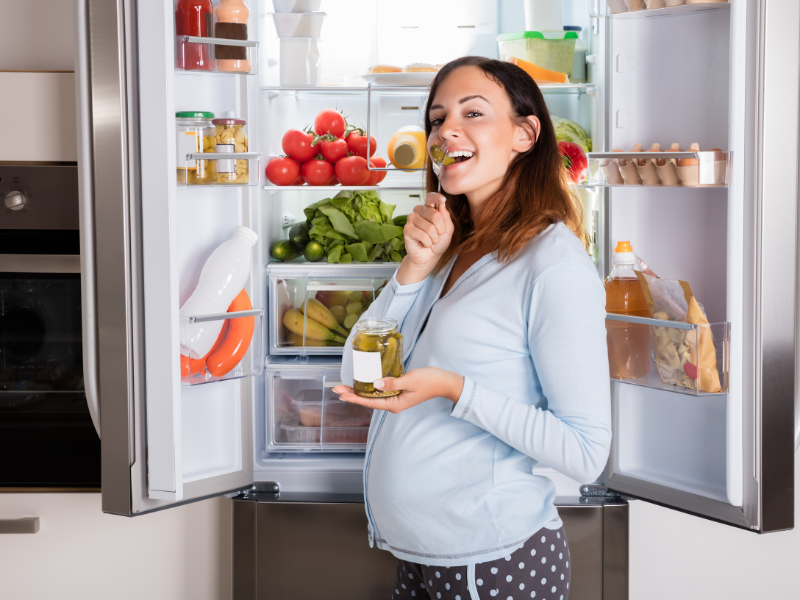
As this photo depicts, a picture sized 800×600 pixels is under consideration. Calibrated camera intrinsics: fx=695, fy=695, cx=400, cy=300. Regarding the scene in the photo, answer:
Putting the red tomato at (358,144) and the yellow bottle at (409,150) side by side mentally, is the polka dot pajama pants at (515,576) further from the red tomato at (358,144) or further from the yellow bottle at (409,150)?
the red tomato at (358,144)

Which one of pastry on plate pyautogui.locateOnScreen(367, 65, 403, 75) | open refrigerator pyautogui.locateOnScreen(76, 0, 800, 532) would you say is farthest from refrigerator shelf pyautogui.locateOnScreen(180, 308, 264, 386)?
pastry on plate pyautogui.locateOnScreen(367, 65, 403, 75)

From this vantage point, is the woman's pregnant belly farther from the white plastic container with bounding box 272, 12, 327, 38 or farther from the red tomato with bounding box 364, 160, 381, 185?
the white plastic container with bounding box 272, 12, 327, 38

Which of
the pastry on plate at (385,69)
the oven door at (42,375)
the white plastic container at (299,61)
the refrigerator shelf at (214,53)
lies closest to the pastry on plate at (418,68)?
the pastry on plate at (385,69)

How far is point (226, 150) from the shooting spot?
1.52 meters

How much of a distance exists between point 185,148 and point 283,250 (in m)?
0.55

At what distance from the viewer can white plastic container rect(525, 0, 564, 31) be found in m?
1.95

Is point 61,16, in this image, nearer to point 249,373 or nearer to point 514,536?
point 249,373

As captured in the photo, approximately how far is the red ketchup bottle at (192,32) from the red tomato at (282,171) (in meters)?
0.47

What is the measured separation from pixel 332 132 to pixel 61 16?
2.44 feet

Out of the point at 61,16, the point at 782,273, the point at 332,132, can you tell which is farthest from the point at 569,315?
the point at 61,16

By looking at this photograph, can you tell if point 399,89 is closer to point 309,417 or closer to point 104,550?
point 309,417

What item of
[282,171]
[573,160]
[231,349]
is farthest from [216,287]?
[573,160]

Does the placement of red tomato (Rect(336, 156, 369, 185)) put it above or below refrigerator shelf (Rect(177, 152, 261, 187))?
above

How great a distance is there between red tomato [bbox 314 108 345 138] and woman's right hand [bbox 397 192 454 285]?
87 centimetres
